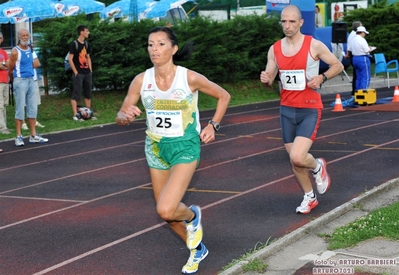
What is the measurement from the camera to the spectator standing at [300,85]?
26.4ft

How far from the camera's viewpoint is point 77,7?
25.1 m

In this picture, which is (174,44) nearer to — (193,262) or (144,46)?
(193,262)

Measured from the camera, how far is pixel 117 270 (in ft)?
21.1

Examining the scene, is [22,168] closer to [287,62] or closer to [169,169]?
[287,62]

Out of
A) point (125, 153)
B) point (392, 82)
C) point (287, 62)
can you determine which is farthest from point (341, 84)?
point (287, 62)

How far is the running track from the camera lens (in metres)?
6.95

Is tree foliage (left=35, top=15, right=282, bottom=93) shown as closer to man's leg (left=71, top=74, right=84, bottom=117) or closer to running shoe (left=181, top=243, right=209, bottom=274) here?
man's leg (left=71, top=74, right=84, bottom=117)

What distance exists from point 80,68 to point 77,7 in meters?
7.40

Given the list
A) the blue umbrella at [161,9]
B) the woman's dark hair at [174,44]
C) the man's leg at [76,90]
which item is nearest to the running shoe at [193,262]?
A: the woman's dark hair at [174,44]

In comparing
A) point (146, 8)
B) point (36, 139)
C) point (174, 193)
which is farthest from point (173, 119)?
point (146, 8)

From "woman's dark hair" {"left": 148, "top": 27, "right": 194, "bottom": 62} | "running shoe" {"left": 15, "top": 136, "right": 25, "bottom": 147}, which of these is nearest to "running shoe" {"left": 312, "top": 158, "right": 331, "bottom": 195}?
"woman's dark hair" {"left": 148, "top": 27, "right": 194, "bottom": 62}

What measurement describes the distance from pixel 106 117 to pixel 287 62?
36.6 feet

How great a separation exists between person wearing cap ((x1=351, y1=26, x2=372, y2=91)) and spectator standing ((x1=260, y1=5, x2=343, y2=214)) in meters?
12.3

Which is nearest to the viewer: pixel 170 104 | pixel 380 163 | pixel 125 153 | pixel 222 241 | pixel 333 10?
pixel 170 104
